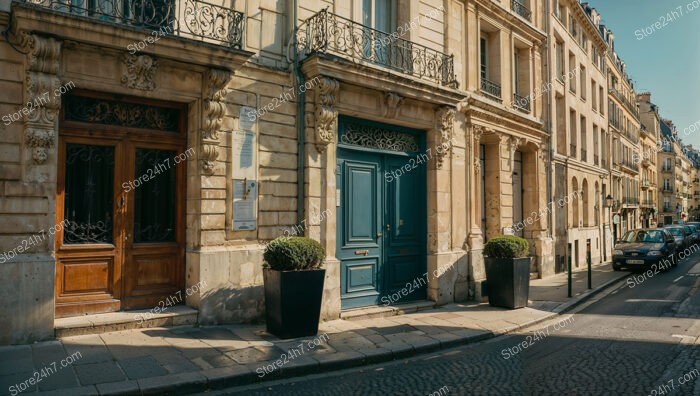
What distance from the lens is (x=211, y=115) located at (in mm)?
7098

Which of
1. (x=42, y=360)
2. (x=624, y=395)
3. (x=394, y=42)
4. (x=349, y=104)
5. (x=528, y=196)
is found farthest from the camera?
(x=528, y=196)

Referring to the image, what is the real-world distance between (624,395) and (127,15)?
7853mm

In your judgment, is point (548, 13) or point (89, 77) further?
point (548, 13)

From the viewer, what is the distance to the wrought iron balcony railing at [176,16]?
6391mm

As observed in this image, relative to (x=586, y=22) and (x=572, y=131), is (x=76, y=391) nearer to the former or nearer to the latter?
(x=572, y=131)

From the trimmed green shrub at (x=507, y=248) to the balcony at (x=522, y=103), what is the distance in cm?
591

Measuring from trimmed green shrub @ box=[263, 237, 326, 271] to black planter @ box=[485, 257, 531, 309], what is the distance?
436 cm

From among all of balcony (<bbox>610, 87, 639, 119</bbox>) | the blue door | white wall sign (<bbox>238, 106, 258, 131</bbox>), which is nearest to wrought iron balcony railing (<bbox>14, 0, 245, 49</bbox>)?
white wall sign (<bbox>238, 106, 258, 131</bbox>)

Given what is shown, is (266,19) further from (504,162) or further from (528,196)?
(528,196)

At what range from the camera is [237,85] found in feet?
24.3

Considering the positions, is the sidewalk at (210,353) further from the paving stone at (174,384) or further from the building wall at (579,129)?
the building wall at (579,129)

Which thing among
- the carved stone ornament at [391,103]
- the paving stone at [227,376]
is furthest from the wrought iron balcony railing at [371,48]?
the paving stone at [227,376]

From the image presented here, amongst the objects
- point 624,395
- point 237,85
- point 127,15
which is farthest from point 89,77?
point 624,395

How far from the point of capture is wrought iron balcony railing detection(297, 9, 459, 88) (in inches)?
320
